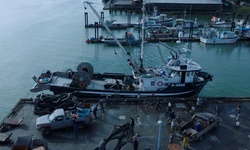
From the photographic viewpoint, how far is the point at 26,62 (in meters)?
49.0

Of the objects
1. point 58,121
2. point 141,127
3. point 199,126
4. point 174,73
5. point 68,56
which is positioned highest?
point 174,73

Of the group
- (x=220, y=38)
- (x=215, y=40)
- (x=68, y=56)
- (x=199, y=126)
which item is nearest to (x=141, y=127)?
(x=199, y=126)

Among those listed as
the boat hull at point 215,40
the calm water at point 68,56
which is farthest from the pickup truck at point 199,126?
the boat hull at point 215,40

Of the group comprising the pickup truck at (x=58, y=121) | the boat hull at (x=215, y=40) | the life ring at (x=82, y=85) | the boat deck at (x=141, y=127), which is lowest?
the boat deck at (x=141, y=127)

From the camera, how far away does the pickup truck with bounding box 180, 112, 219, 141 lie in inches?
758

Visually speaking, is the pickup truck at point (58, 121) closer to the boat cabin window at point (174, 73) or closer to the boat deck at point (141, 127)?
the boat deck at point (141, 127)

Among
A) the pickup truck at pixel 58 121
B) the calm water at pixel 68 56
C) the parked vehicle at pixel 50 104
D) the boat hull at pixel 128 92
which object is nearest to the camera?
the pickup truck at pixel 58 121

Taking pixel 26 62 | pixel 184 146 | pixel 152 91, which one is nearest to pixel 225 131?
pixel 184 146

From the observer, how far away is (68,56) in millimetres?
52562

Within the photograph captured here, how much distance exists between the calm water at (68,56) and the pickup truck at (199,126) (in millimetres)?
15357

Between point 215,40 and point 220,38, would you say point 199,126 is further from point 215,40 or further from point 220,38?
point 220,38

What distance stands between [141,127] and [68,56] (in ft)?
114

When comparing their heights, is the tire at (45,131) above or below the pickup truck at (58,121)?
below

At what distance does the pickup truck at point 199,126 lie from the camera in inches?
758
